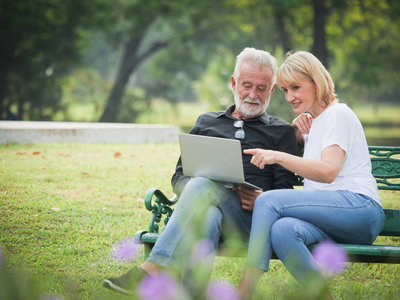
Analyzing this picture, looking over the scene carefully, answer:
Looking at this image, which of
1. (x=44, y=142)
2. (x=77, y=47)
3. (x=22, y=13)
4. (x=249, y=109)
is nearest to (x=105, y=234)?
(x=249, y=109)

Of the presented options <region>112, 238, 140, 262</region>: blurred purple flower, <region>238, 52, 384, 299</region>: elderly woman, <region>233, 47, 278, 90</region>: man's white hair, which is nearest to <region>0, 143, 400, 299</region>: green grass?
<region>112, 238, 140, 262</region>: blurred purple flower

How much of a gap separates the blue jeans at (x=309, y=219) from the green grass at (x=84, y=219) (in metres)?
0.23

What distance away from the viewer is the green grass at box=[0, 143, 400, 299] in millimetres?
3609

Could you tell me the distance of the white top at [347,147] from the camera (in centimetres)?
275

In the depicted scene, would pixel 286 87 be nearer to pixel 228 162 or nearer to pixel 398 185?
pixel 228 162

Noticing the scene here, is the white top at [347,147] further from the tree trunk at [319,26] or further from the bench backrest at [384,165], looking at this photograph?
the tree trunk at [319,26]

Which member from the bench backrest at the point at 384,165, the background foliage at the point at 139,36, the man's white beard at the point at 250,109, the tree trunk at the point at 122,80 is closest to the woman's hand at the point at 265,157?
the man's white beard at the point at 250,109

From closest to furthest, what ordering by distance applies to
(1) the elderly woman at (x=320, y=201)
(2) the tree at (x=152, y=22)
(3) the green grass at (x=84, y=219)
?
(1) the elderly woman at (x=320, y=201)
(3) the green grass at (x=84, y=219)
(2) the tree at (x=152, y=22)

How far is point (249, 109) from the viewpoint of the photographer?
347 cm

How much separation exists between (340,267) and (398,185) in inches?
30.4

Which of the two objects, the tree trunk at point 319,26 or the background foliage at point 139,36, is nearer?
the tree trunk at point 319,26

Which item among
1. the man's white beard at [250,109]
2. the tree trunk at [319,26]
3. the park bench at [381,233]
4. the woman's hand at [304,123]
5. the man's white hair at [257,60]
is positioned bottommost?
the park bench at [381,233]

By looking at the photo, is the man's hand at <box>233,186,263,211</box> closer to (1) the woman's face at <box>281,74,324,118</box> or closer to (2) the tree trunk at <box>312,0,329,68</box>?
(1) the woman's face at <box>281,74,324,118</box>

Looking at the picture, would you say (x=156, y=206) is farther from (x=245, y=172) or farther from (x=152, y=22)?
(x=152, y=22)
